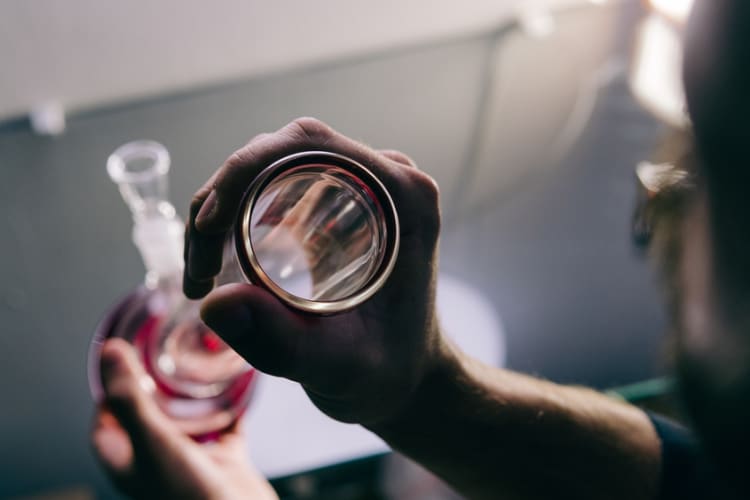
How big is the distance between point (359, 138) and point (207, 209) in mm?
368

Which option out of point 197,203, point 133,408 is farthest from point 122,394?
point 197,203

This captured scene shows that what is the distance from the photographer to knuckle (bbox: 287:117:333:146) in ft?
1.48

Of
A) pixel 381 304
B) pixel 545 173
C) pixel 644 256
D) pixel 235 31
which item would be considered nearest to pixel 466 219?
pixel 545 173

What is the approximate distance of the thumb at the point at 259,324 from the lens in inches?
15.6

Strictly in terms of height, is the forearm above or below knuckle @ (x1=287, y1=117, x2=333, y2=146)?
below

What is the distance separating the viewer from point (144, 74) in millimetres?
849

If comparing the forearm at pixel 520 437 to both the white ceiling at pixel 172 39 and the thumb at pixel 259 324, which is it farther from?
the white ceiling at pixel 172 39

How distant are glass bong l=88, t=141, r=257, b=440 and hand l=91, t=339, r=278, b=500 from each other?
20mm

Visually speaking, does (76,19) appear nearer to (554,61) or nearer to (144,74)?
(144,74)

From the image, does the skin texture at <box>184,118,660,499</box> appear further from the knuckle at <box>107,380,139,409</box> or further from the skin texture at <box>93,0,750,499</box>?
the knuckle at <box>107,380,139,409</box>

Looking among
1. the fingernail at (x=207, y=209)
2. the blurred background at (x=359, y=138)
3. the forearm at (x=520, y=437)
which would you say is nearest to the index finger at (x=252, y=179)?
the fingernail at (x=207, y=209)

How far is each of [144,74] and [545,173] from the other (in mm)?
578

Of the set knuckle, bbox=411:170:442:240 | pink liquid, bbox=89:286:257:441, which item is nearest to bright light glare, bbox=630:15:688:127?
knuckle, bbox=411:170:442:240

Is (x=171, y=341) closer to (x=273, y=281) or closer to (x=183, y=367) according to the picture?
(x=183, y=367)
